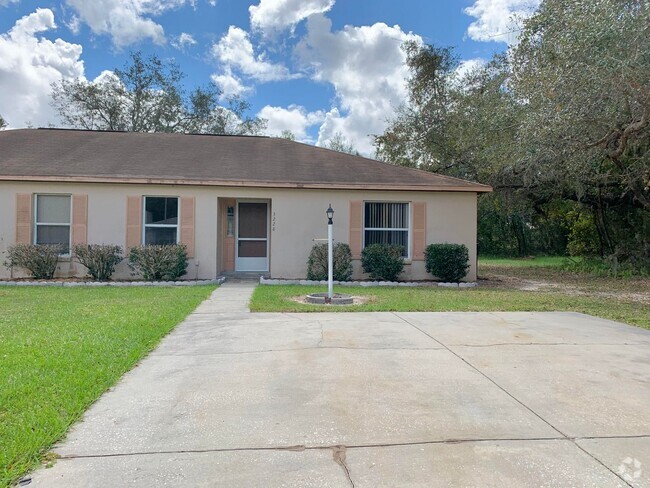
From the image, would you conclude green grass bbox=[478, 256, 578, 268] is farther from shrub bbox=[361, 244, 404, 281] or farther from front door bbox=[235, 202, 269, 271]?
front door bbox=[235, 202, 269, 271]

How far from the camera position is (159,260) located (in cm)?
1103

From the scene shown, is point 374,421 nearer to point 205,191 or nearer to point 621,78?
point 621,78

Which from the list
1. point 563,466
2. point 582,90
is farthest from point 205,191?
point 563,466

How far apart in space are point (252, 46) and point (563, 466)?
21079 millimetres

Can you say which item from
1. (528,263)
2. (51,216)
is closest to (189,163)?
(51,216)

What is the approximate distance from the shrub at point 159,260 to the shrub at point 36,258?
1.87 metres

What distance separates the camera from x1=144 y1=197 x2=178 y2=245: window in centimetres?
1173

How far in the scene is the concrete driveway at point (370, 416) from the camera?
2523 millimetres

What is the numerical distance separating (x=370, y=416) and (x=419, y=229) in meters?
9.36

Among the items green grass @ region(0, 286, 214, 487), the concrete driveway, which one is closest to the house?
green grass @ region(0, 286, 214, 487)

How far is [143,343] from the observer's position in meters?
5.21

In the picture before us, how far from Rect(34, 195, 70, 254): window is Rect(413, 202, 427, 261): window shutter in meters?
9.09

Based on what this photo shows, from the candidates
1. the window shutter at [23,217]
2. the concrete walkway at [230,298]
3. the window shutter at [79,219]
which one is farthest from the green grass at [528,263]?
the window shutter at [23,217]

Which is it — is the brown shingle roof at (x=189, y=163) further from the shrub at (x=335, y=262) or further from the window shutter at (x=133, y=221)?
the shrub at (x=335, y=262)
